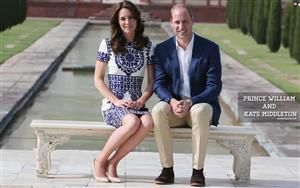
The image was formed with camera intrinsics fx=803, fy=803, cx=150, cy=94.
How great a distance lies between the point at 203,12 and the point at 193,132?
3377cm

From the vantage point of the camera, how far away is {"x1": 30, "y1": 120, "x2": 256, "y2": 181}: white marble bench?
5852mm

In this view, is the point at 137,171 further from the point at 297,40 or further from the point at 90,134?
the point at 297,40

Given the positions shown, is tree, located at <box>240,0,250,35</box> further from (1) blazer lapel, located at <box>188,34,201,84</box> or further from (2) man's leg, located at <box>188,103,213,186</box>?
(2) man's leg, located at <box>188,103,213,186</box>

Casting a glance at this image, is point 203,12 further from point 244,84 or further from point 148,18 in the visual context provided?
point 244,84

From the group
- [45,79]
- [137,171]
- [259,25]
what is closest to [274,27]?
[259,25]

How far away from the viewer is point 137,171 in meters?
6.44

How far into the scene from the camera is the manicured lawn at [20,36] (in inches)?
787

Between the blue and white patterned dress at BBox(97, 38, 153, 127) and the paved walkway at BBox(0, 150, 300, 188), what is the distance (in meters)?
0.53

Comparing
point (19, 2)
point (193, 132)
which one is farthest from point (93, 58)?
point (193, 132)

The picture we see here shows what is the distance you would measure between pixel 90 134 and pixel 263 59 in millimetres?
14169

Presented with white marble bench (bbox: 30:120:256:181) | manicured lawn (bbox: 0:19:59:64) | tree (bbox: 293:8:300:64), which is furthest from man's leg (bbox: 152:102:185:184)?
tree (bbox: 293:8:300:64)

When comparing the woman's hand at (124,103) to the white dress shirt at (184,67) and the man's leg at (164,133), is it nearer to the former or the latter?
the man's leg at (164,133)

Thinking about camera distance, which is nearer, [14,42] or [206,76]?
[206,76]

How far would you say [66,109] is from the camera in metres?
11.1
